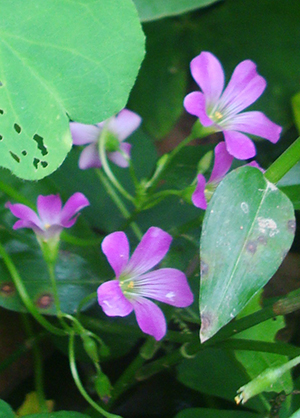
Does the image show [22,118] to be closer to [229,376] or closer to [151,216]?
[151,216]

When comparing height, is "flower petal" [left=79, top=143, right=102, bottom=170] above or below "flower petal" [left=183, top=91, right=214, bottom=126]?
below

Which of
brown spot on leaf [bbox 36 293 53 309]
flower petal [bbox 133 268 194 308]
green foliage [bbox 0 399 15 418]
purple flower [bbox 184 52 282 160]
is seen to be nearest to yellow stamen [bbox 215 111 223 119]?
purple flower [bbox 184 52 282 160]

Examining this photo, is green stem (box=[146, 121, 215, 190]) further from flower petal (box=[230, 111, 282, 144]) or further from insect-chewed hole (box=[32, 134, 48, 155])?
insect-chewed hole (box=[32, 134, 48, 155])

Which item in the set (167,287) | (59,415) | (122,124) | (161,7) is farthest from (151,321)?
(161,7)

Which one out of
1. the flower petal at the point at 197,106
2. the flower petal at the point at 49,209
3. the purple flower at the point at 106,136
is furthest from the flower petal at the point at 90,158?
the flower petal at the point at 197,106

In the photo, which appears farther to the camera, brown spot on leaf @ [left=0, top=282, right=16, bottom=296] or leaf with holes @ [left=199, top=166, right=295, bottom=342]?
brown spot on leaf @ [left=0, top=282, right=16, bottom=296]

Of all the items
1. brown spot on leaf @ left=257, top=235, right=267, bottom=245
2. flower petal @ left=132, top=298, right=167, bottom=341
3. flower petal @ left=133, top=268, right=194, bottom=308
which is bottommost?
flower petal @ left=132, top=298, right=167, bottom=341

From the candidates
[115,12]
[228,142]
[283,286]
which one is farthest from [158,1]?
[283,286]
